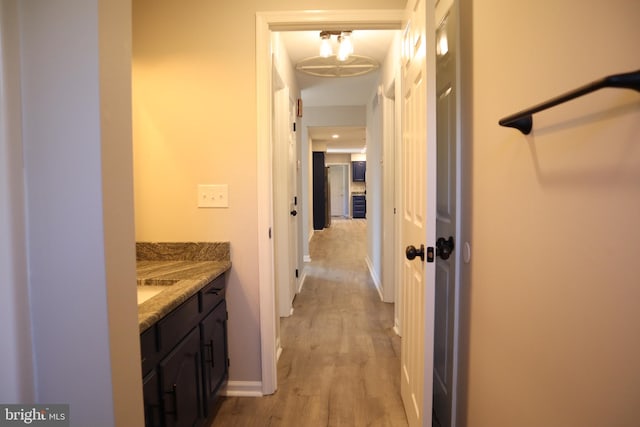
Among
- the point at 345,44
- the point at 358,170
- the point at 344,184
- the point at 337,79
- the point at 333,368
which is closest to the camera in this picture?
the point at 333,368

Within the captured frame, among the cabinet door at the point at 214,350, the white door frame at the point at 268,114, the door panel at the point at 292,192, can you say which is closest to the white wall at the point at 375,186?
the door panel at the point at 292,192

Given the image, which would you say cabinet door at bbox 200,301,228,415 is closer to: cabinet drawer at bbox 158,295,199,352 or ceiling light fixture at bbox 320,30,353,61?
cabinet drawer at bbox 158,295,199,352

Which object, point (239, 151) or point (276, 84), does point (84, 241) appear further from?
point (276, 84)

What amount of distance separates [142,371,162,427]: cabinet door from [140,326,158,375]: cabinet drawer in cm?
3

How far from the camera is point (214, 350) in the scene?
69.9 inches

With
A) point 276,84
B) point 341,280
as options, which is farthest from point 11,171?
point 341,280

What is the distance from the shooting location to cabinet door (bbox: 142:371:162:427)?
1.13 meters

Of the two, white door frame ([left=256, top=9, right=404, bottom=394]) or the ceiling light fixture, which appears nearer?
white door frame ([left=256, top=9, right=404, bottom=394])

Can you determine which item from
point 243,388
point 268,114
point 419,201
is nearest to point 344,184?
point 268,114

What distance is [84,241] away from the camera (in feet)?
2.52

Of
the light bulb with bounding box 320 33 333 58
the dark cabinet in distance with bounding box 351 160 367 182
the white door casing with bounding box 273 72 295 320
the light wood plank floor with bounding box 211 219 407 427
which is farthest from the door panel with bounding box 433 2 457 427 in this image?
the dark cabinet in distance with bounding box 351 160 367 182

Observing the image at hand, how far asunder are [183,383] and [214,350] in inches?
15.1

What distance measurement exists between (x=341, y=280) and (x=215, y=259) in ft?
9.16

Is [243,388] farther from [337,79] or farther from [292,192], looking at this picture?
[337,79]
